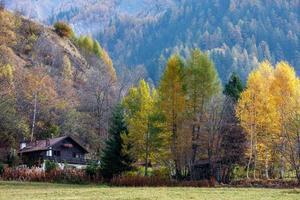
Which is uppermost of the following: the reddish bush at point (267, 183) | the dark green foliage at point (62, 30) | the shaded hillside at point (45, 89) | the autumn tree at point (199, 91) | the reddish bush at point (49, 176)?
the dark green foliage at point (62, 30)

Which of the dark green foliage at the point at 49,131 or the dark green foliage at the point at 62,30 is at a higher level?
the dark green foliage at the point at 62,30

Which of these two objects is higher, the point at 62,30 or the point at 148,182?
the point at 62,30

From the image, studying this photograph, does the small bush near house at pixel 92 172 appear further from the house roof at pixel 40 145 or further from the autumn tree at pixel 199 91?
the house roof at pixel 40 145

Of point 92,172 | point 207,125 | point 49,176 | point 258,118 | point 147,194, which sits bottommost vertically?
point 147,194

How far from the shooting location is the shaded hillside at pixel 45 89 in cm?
8025

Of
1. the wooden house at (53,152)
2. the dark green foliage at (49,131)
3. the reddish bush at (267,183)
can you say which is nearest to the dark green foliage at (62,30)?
the dark green foliage at (49,131)

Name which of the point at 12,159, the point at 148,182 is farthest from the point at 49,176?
the point at 12,159

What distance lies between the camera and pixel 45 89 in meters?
86.8

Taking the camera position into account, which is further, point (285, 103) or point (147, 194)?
point (285, 103)

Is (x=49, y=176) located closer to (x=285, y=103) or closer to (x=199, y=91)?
(x=199, y=91)

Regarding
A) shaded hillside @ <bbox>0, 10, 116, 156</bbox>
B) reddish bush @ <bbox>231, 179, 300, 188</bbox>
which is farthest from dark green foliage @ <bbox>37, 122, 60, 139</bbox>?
reddish bush @ <bbox>231, 179, 300, 188</bbox>

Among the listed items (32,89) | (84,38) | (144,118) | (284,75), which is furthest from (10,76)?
(84,38)

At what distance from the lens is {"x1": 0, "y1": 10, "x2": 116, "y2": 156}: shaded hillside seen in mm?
80250

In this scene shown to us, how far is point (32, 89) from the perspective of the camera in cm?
8275
